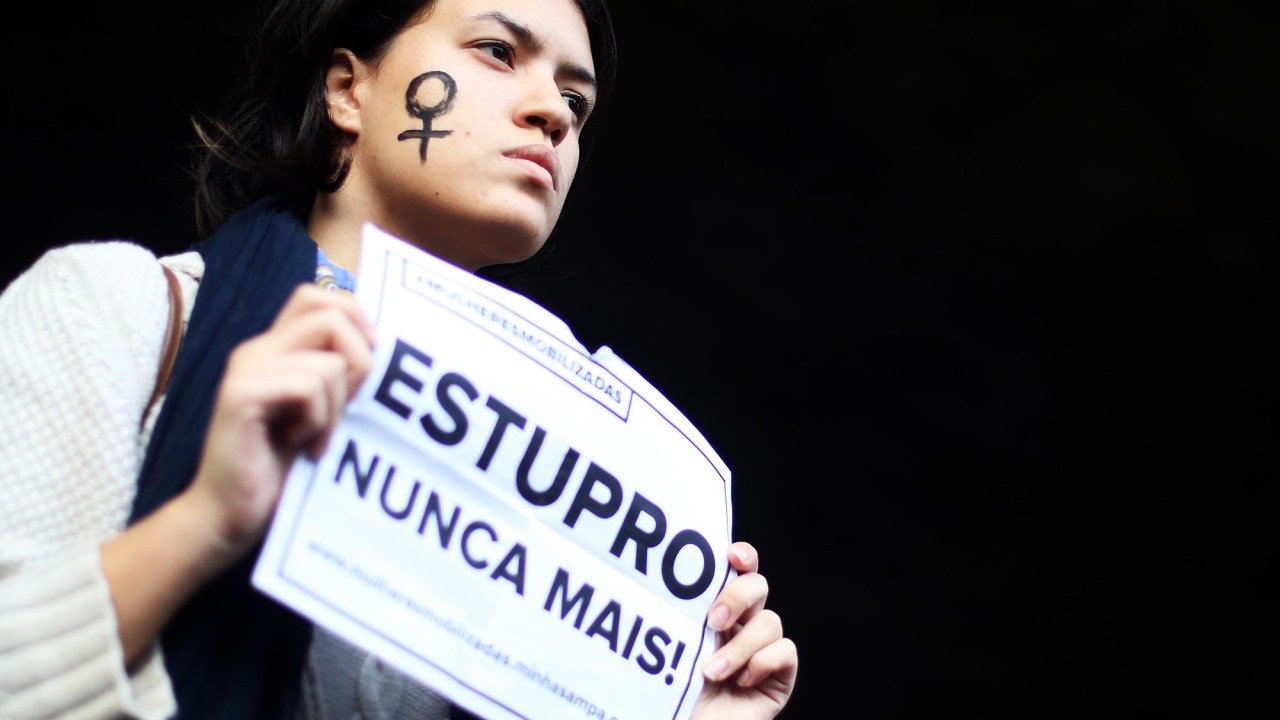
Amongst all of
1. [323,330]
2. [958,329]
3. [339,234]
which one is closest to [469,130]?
[339,234]

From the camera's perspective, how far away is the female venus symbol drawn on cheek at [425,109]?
3.34 feet

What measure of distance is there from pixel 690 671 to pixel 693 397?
1.40m

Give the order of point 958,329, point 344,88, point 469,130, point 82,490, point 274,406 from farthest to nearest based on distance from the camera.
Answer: point 958,329 < point 344,88 < point 469,130 < point 82,490 < point 274,406

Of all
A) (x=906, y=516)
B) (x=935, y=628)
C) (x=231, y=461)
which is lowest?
(x=231, y=461)

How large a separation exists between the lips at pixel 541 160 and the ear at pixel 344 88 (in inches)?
8.3

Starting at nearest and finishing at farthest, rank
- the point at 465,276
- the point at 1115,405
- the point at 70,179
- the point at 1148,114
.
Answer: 1. the point at 465,276
2. the point at 70,179
3. the point at 1148,114
4. the point at 1115,405

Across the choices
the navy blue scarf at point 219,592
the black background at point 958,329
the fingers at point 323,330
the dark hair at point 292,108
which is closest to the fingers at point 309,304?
the fingers at point 323,330

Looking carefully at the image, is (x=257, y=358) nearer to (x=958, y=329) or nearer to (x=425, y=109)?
(x=425, y=109)

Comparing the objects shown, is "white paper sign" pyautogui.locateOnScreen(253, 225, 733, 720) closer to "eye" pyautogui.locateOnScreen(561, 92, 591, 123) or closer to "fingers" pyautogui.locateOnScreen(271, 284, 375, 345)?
"fingers" pyautogui.locateOnScreen(271, 284, 375, 345)

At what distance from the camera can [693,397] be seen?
226cm

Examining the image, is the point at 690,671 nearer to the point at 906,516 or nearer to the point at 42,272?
the point at 42,272

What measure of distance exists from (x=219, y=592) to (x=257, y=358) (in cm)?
19

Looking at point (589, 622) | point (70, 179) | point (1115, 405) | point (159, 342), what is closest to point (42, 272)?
point (159, 342)

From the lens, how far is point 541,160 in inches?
40.4
